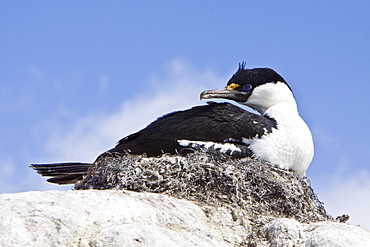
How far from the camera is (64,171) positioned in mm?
7871

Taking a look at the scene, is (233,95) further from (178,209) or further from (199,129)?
(178,209)

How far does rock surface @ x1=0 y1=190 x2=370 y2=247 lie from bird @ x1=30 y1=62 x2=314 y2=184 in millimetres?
1527

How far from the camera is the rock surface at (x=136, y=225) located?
4562mm

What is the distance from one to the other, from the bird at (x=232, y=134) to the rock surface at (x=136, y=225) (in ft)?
5.01

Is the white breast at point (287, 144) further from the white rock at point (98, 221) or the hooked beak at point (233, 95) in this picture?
the white rock at point (98, 221)

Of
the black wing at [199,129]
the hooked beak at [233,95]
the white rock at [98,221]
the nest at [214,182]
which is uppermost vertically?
the hooked beak at [233,95]

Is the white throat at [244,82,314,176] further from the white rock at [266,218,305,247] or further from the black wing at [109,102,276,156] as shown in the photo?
the white rock at [266,218,305,247]

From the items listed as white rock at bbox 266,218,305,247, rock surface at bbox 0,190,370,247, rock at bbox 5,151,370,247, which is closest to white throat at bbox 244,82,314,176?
rock at bbox 5,151,370,247

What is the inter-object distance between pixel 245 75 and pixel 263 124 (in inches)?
47.0

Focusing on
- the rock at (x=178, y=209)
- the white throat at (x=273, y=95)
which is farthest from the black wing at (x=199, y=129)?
the white throat at (x=273, y=95)

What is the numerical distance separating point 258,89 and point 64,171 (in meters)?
2.82

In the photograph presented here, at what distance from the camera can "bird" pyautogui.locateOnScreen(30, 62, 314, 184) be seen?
7.40 m

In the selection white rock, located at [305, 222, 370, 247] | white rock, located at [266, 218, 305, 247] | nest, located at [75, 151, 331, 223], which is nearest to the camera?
white rock, located at [305, 222, 370, 247]

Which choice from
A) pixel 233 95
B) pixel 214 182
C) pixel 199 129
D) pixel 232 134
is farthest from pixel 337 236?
pixel 233 95
